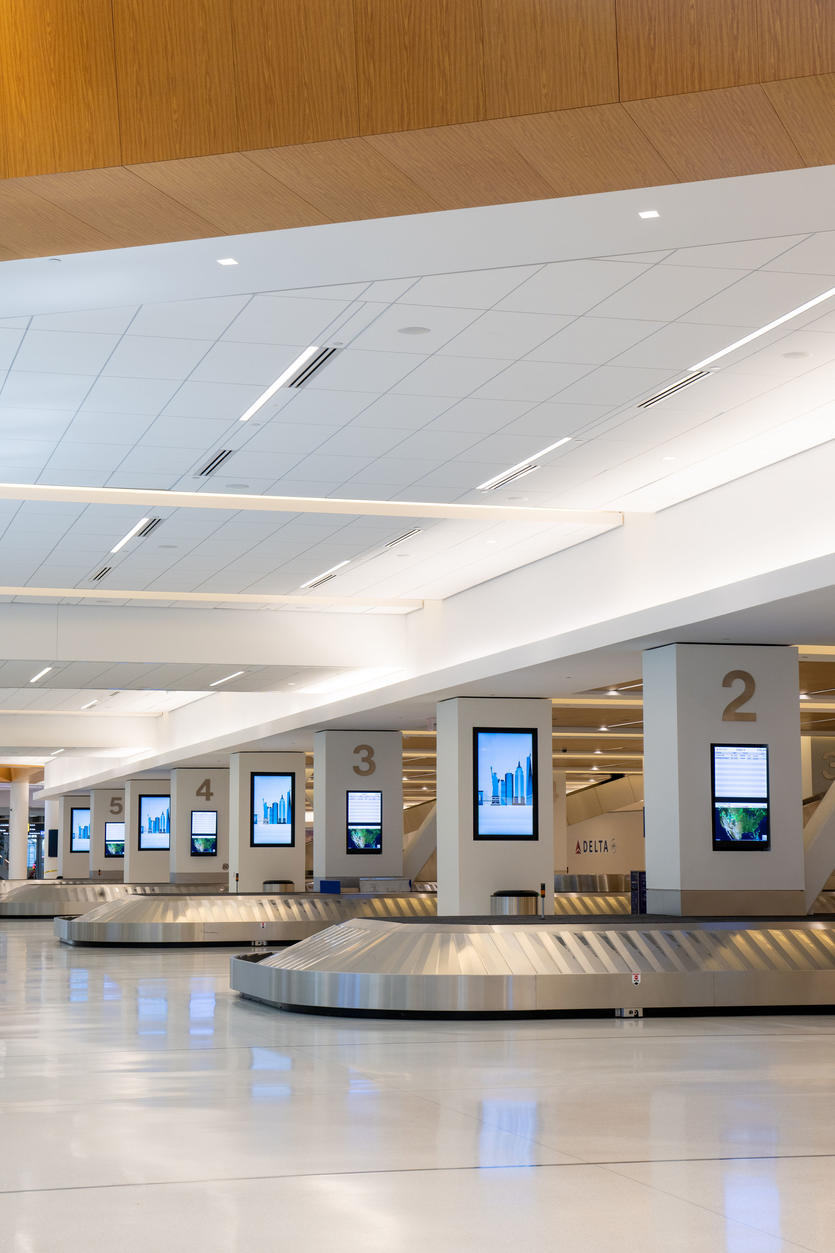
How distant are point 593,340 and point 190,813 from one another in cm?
3406

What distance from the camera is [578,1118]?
819cm

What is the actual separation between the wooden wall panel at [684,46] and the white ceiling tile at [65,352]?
5.93m

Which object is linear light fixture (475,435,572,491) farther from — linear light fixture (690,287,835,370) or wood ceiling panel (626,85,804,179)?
wood ceiling panel (626,85,804,179)

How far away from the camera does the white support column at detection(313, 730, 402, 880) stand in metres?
29.2

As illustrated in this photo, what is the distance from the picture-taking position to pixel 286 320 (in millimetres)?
10188

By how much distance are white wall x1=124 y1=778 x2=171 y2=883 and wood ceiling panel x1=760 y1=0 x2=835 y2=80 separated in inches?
1778

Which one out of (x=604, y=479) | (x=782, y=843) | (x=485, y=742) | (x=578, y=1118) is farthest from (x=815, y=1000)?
(x=485, y=742)

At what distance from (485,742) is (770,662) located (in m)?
6.91

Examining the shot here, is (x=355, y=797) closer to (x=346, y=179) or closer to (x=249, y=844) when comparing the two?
(x=249, y=844)

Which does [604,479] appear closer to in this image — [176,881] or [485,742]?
[485,742]

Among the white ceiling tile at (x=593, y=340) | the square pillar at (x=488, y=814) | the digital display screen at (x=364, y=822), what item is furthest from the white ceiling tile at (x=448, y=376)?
the digital display screen at (x=364, y=822)

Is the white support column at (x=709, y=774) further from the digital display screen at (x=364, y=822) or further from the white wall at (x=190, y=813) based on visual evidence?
the white wall at (x=190, y=813)

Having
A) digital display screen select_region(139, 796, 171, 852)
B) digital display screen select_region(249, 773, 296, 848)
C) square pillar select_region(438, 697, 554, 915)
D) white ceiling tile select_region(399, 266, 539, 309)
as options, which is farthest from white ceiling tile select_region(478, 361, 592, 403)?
digital display screen select_region(139, 796, 171, 852)

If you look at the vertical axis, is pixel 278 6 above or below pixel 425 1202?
above
